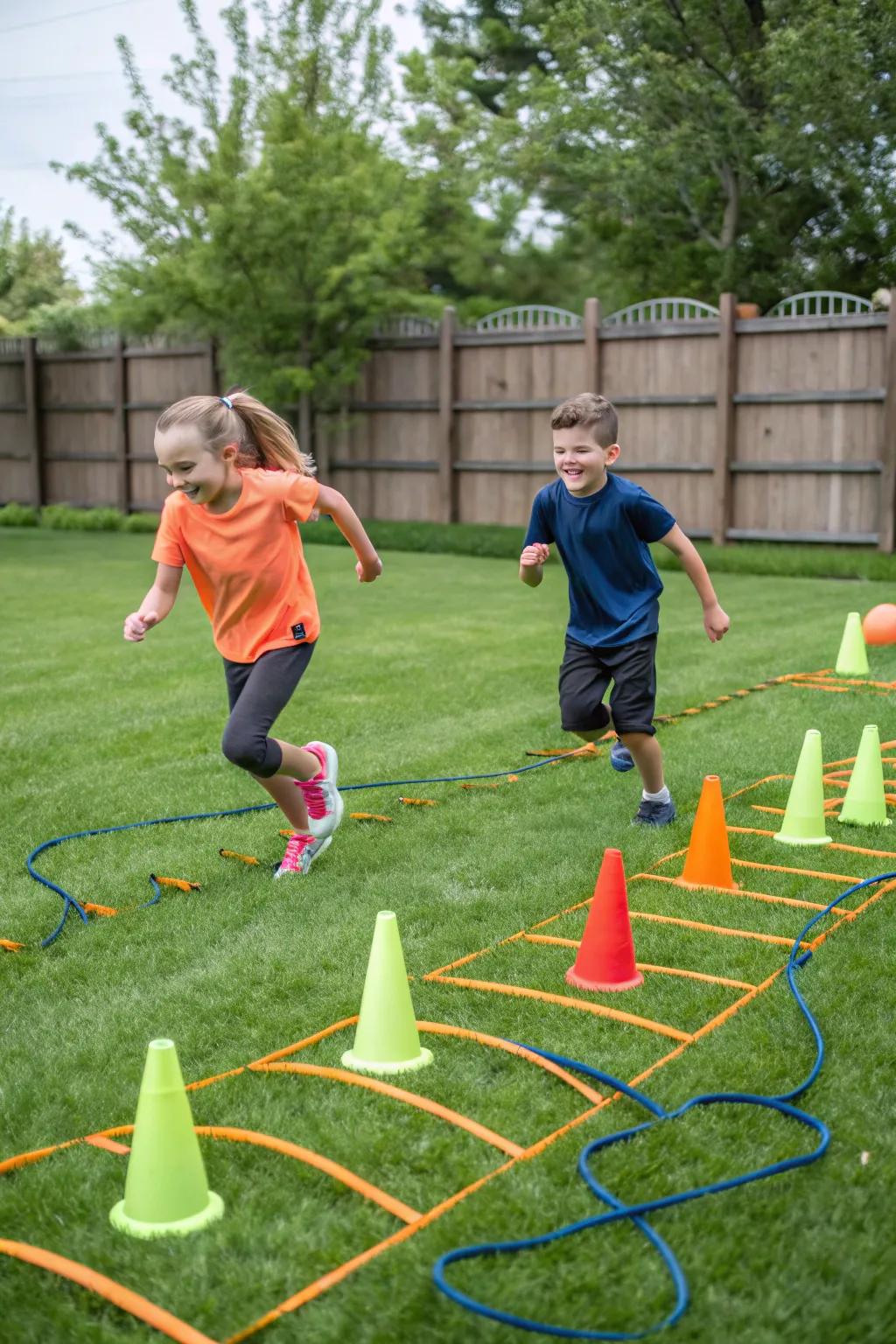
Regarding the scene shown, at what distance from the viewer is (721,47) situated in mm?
Result: 20922

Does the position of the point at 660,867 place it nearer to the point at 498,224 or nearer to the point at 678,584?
the point at 678,584

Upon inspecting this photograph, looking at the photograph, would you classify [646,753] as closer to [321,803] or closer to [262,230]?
[321,803]

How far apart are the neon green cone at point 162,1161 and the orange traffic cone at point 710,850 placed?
249 cm

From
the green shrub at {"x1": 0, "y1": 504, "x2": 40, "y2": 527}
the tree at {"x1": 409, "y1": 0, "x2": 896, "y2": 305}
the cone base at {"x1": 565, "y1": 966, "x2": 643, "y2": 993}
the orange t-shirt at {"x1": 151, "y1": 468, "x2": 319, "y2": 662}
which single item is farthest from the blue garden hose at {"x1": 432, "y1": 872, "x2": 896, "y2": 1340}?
the green shrub at {"x1": 0, "y1": 504, "x2": 40, "y2": 527}

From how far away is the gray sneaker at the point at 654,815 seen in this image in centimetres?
552

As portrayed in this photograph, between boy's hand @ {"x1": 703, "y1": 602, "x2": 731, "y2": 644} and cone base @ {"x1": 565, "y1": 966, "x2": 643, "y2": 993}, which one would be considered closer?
cone base @ {"x1": 565, "y1": 966, "x2": 643, "y2": 993}

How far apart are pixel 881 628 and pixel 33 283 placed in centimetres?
4369

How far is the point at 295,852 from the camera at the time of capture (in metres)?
5.01

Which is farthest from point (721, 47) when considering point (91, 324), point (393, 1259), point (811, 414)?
point (393, 1259)

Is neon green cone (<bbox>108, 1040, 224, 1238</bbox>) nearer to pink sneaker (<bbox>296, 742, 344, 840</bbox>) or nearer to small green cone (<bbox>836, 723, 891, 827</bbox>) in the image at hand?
pink sneaker (<bbox>296, 742, 344, 840</bbox>)

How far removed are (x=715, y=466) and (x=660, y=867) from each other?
12741 mm

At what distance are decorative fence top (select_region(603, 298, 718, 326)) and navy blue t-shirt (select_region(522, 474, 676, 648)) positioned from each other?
12187 mm

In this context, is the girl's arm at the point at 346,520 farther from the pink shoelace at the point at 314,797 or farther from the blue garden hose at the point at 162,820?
the blue garden hose at the point at 162,820

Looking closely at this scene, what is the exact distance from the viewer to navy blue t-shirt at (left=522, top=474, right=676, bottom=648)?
5.57 m
